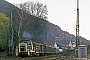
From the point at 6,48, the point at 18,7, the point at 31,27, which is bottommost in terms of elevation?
the point at 6,48

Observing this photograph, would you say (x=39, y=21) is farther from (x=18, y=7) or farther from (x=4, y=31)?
(x=4, y=31)

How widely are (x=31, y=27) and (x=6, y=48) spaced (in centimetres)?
1252

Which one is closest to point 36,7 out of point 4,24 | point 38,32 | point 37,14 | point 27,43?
point 37,14

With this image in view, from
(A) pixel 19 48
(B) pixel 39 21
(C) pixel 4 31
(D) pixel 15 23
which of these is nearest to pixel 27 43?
(A) pixel 19 48

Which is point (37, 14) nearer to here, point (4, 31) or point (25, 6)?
point (25, 6)

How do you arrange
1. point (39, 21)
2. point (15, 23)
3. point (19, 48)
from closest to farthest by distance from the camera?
point (19, 48) → point (15, 23) → point (39, 21)

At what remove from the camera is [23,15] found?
6888 cm

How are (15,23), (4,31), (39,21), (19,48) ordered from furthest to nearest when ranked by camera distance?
(39,21), (15,23), (4,31), (19,48)

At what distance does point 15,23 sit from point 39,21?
816 centimetres

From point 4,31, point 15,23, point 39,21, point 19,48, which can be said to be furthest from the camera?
point 39,21

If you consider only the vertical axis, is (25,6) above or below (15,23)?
above

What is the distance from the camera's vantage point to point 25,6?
2921 inches

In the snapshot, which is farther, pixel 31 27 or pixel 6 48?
pixel 31 27

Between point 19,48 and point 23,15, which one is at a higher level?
point 23,15
